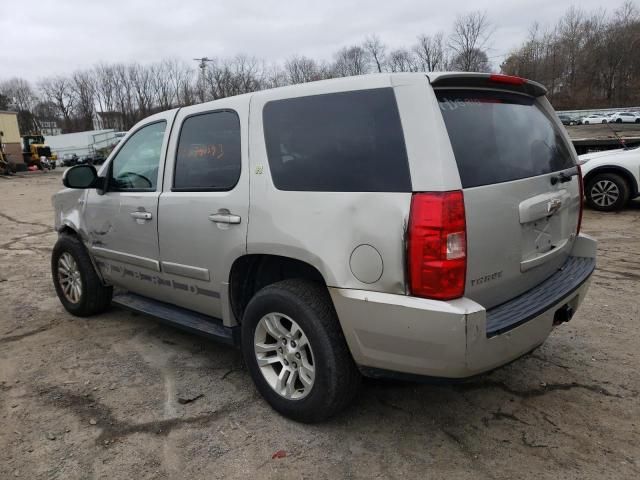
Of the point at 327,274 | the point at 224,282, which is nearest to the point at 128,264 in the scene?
the point at 224,282

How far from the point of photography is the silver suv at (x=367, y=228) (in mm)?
2229

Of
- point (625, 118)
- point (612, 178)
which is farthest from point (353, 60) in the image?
point (612, 178)

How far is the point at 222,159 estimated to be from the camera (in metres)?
3.17

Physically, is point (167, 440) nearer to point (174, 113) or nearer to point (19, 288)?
point (174, 113)

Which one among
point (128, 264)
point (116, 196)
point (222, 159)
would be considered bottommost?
point (128, 264)

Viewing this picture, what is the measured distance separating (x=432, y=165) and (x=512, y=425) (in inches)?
63.6

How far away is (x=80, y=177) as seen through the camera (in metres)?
4.05

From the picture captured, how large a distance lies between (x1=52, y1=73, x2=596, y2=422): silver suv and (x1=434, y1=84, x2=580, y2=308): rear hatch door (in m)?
0.01

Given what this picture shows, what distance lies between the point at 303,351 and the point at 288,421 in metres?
0.48

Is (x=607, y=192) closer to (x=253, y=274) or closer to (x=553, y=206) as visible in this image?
(x=553, y=206)

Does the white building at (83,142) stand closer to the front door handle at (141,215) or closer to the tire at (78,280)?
the tire at (78,280)

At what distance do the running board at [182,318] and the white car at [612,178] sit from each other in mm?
8357

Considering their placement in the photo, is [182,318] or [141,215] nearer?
[182,318]

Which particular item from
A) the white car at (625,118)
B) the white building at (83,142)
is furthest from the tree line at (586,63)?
the white building at (83,142)
